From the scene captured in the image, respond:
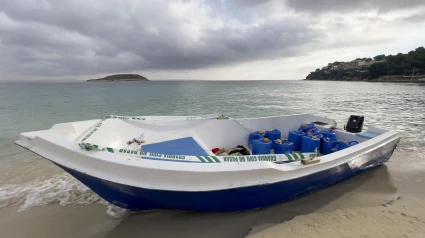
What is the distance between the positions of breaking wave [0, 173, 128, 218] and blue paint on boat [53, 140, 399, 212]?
35.0 inches

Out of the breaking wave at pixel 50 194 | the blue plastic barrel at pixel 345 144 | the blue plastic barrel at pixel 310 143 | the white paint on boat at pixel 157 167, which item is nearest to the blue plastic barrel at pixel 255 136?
the blue plastic barrel at pixel 310 143

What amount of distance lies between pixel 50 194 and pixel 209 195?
3.51 meters

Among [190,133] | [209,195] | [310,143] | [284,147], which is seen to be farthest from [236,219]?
[310,143]

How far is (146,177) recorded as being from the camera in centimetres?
229

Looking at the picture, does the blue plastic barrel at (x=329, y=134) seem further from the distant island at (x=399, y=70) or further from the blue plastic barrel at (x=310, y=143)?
the distant island at (x=399, y=70)

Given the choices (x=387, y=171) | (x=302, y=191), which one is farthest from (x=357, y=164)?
(x=387, y=171)

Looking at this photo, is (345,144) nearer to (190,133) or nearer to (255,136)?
(255,136)

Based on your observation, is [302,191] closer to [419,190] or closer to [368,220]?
[368,220]

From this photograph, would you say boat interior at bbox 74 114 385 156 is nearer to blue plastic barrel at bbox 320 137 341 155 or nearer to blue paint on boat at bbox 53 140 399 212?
blue plastic barrel at bbox 320 137 341 155

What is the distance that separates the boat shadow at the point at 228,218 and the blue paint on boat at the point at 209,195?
17 centimetres

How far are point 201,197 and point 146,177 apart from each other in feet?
2.22

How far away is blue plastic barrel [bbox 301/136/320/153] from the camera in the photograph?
4.17 m

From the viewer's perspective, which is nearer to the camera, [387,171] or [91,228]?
[91,228]

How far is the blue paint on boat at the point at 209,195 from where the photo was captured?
2379mm
